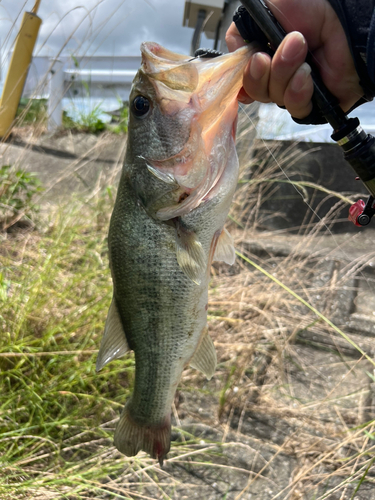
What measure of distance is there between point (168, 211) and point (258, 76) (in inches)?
20.2

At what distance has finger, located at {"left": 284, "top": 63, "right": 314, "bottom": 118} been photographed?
1187 mm

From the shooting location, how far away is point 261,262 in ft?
12.6

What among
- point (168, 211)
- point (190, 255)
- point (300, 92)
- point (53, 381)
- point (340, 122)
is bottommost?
point (53, 381)

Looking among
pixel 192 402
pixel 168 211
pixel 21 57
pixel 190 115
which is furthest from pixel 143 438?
pixel 21 57

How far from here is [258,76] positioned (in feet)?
4.10

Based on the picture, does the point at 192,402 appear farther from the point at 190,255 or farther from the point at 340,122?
the point at 340,122

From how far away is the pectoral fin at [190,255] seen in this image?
4.07 ft

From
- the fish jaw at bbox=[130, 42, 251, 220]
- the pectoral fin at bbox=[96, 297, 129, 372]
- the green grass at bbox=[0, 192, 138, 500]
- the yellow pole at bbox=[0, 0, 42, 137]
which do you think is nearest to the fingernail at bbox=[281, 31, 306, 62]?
the fish jaw at bbox=[130, 42, 251, 220]

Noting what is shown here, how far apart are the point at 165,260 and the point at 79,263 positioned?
7.11 ft

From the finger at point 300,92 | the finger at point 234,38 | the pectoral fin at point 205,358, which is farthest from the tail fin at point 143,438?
the finger at point 234,38

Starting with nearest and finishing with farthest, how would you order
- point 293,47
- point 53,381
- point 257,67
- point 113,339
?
point 293,47 → point 257,67 → point 113,339 → point 53,381

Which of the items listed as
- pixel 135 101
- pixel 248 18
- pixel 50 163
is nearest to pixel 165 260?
pixel 135 101

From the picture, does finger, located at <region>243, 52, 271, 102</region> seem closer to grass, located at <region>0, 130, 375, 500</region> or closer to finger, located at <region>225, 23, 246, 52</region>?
finger, located at <region>225, 23, 246, 52</region>

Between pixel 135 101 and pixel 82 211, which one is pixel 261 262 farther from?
pixel 135 101
